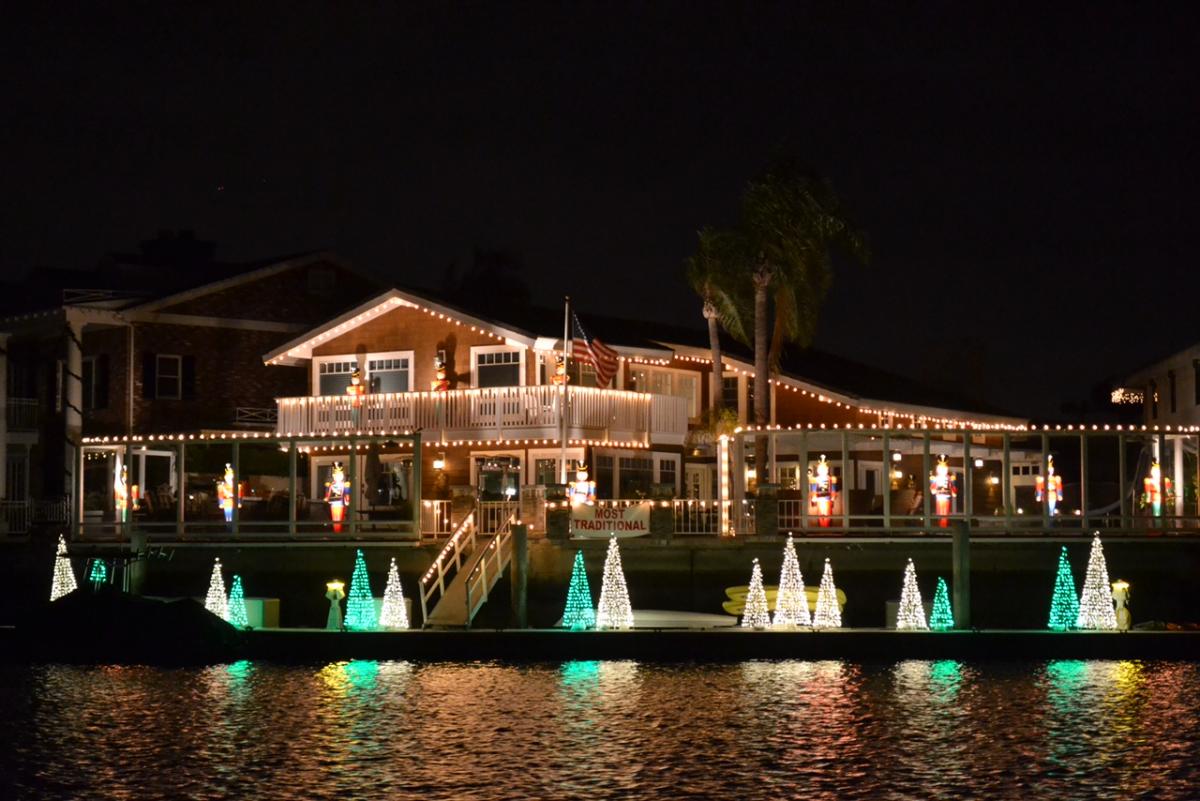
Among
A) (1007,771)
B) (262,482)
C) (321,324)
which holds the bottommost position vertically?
(1007,771)

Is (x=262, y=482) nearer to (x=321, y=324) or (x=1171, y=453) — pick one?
(x=321, y=324)

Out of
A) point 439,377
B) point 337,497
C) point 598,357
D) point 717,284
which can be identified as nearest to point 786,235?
point 717,284

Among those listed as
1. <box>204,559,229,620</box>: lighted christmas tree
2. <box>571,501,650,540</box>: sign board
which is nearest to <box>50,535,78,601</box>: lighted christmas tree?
<box>204,559,229,620</box>: lighted christmas tree

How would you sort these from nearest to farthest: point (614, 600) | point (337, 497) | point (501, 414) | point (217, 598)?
point (614, 600) < point (217, 598) < point (337, 497) < point (501, 414)

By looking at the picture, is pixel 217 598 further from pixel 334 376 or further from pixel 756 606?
pixel 334 376

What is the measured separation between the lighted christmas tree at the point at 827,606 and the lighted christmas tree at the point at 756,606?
3.19 ft

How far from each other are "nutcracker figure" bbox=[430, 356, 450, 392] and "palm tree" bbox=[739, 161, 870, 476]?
8.80 m

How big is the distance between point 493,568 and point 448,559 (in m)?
1.85

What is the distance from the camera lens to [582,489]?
4412cm

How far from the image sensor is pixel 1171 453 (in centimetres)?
5156

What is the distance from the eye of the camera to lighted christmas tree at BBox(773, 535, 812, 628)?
3406 cm

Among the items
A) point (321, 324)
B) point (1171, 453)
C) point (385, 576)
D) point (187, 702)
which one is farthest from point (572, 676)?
point (1171, 453)

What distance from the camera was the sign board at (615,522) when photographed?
38.6 metres

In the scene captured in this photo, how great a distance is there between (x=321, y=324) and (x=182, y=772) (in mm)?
32286
